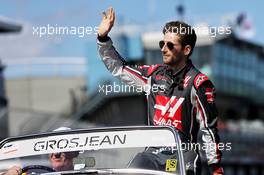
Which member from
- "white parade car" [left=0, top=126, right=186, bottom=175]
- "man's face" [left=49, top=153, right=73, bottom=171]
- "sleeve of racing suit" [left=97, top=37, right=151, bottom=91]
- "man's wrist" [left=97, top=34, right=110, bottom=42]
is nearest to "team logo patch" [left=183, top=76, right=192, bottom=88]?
"sleeve of racing suit" [left=97, top=37, right=151, bottom=91]

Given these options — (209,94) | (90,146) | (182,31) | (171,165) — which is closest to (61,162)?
(90,146)

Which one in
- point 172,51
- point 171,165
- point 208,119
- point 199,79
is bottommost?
point 171,165

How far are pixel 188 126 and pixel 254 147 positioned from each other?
2324 inches

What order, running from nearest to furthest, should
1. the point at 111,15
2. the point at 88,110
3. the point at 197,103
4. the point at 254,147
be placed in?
the point at 197,103, the point at 111,15, the point at 88,110, the point at 254,147

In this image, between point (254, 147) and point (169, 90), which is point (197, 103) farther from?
point (254, 147)

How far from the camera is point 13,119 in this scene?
143 ft

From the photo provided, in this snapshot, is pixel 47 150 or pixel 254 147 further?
pixel 254 147

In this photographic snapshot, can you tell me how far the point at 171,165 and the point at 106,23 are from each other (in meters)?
1.40

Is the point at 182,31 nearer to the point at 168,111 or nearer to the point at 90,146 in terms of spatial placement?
the point at 168,111

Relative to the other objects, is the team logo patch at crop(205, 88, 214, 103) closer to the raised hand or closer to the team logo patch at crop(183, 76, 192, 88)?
the team logo patch at crop(183, 76, 192, 88)

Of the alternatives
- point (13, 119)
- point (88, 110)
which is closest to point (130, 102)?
point (88, 110)

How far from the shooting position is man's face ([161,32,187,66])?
21.0 feet

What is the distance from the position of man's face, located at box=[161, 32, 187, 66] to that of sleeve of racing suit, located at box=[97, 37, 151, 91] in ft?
0.88

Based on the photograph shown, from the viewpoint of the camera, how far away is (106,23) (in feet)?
21.7
